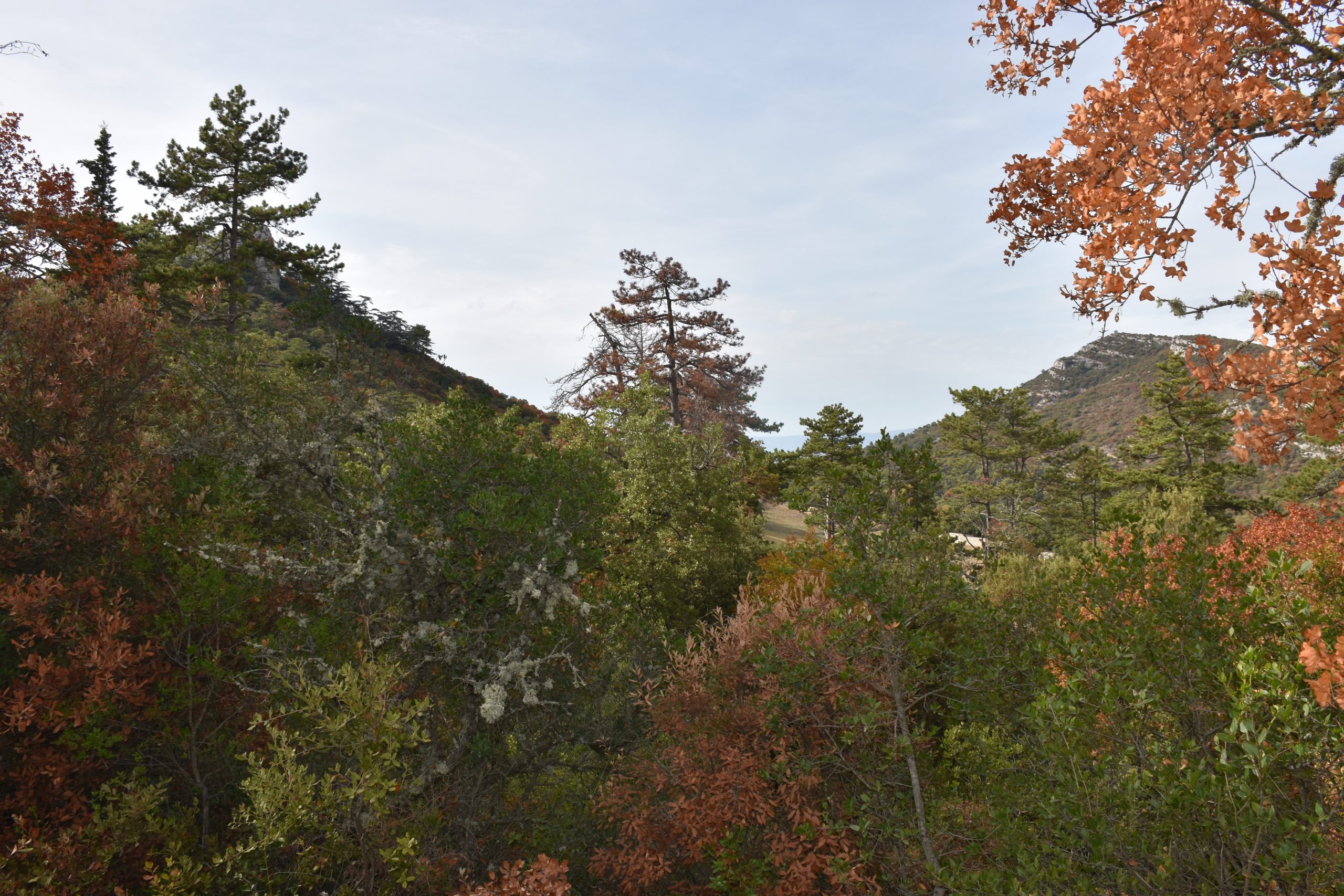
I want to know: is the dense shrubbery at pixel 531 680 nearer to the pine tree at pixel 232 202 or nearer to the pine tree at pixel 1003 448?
the pine tree at pixel 232 202

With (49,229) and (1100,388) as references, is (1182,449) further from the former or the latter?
(1100,388)

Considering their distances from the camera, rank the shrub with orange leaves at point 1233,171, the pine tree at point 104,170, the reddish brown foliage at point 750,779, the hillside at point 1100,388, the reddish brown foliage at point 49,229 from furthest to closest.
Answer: the hillside at point 1100,388 → the pine tree at point 104,170 → the reddish brown foliage at point 49,229 → the reddish brown foliage at point 750,779 → the shrub with orange leaves at point 1233,171

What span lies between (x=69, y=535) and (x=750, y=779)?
7234 millimetres

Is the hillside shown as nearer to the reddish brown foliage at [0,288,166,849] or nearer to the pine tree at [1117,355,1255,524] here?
the pine tree at [1117,355,1255,524]

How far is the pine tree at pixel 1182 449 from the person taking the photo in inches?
1139

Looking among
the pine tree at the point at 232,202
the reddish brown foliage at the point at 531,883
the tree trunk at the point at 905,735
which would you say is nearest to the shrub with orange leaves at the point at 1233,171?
the tree trunk at the point at 905,735

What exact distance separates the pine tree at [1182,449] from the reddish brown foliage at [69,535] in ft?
109

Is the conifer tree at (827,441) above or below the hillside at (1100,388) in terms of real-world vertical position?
below

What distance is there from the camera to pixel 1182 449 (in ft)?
102

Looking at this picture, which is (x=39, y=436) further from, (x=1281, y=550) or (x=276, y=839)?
(x=1281, y=550)

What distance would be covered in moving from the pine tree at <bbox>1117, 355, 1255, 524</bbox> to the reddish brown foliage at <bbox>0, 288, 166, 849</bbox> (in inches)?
1308

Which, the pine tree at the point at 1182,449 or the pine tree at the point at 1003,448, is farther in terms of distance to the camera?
the pine tree at the point at 1003,448

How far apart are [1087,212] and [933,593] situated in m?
3.23

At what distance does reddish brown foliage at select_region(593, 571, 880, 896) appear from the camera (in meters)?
6.20
